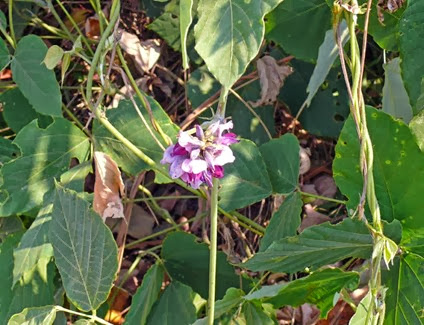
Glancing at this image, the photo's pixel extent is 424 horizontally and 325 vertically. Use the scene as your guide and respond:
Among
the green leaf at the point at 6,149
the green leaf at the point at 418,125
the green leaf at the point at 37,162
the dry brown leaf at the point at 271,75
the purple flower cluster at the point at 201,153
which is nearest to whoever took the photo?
the purple flower cluster at the point at 201,153

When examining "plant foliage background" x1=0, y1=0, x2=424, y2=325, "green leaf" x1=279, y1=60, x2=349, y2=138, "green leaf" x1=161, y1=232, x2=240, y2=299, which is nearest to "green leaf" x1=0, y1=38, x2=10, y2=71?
"plant foliage background" x1=0, y1=0, x2=424, y2=325

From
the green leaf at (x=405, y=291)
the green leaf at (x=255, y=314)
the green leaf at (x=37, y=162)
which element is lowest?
the green leaf at (x=255, y=314)

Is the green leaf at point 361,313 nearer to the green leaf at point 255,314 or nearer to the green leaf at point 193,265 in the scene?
the green leaf at point 255,314

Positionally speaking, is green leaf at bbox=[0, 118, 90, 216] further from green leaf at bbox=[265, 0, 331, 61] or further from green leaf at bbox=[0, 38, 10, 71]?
green leaf at bbox=[265, 0, 331, 61]

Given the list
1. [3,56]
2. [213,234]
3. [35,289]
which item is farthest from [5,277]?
[213,234]

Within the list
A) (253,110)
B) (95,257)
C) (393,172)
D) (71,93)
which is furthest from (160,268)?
(71,93)

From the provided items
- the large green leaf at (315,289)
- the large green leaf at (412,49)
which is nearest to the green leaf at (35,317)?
the large green leaf at (315,289)

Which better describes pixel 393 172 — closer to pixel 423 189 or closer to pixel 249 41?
pixel 423 189
